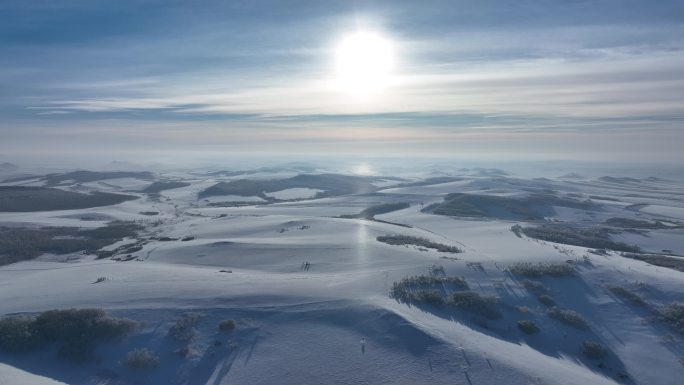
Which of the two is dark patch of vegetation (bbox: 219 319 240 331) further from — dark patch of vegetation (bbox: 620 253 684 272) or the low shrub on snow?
dark patch of vegetation (bbox: 620 253 684 272)

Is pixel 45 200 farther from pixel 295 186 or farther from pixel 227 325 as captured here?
pixel 227 325

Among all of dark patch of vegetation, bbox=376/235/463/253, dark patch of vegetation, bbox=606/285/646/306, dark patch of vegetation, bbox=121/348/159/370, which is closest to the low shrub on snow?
dark patch of vegetation, bbox=121/348/159/370

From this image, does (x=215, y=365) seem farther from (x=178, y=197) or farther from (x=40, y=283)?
(x=178, y=197)

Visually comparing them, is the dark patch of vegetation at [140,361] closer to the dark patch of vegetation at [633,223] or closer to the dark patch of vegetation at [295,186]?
the dark patch of vegetation at [633,223]

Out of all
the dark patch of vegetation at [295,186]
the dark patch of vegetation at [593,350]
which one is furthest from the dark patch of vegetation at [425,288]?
the dark patch of vegetation at [295,186]

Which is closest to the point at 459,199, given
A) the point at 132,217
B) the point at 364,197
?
the point at 364,197
